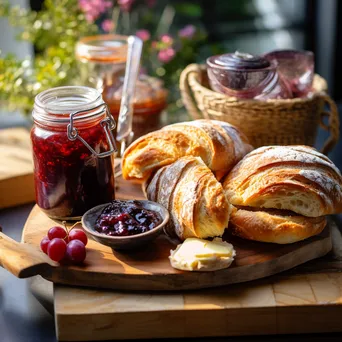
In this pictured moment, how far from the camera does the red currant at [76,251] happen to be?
161 cm

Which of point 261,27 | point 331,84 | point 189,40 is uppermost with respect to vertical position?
point 189,40

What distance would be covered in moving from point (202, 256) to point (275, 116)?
0.72 metres

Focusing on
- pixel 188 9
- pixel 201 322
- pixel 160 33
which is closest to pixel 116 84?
pixel 201 322

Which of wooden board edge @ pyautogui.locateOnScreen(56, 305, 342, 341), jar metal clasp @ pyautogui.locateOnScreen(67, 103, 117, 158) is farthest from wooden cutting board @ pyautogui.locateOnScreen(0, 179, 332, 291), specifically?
jar metal clasp @ pyautogui.locateOnScreen(67, 103, 117, 158)

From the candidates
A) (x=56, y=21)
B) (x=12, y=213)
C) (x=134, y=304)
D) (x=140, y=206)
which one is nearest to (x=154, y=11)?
(x=56, y=21)

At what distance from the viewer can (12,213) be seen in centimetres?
209

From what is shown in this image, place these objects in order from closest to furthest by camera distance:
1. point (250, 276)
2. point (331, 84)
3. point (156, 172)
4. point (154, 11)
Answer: point (250, 276), point (156, 172), point (154, 11), point (331, 84)

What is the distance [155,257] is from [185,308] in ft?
0.68

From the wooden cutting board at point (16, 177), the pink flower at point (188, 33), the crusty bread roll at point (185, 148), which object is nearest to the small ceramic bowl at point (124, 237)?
the crusty bread roll at point (185, 148)

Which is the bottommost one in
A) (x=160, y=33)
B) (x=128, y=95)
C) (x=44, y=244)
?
(x=160, y=33)

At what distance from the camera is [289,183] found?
168cm

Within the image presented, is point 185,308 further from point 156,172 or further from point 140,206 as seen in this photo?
point 156,172

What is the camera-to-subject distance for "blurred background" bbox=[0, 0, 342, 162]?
8.80ft

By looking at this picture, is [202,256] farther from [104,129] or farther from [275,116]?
[275,116]
